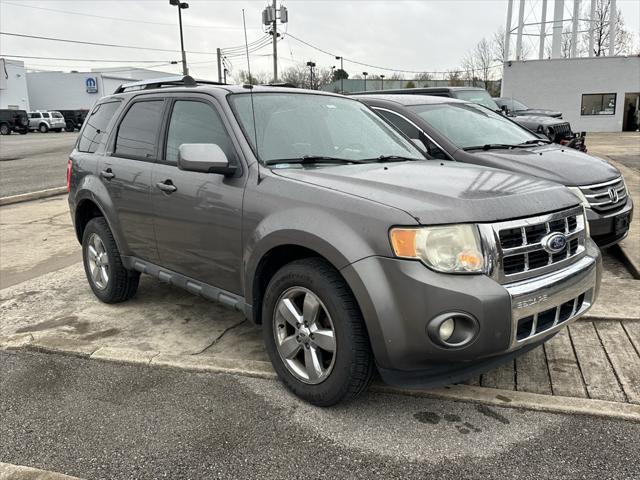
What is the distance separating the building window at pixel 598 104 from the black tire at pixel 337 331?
34.5m

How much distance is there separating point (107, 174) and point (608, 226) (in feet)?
14.7

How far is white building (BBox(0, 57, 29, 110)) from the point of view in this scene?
183ft

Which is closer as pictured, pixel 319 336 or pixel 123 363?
pixel 319 336

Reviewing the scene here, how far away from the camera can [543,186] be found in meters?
3.16

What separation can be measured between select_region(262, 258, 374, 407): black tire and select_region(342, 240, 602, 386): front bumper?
10 cm

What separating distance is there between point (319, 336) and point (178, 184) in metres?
1.57

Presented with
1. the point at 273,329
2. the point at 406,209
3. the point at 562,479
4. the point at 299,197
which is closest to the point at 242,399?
the point at 273,329

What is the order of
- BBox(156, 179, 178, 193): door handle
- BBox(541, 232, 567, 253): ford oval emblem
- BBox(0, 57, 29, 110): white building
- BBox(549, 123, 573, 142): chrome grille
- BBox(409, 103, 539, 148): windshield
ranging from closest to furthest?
BBox(541, 232, 567, 253): ford oval emblem, BBox(156, 179, 178, 193): door handle, BBox(409, 103, 539, 148): windshield, BBox(549, 123, 573, 142): chrome grille, BBox(0, 57, 29, 110): white building

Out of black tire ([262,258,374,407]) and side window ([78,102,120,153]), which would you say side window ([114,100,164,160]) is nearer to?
side window ([78,102,120,153])

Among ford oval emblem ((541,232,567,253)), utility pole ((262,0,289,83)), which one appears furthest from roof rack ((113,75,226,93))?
utility pole ((262,0,289,83))

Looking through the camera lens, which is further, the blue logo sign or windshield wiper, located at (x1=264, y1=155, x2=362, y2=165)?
the blue logo sign

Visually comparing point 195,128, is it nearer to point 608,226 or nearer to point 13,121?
point 608,226

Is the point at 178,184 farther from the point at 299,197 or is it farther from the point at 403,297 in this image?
the point at 403,297

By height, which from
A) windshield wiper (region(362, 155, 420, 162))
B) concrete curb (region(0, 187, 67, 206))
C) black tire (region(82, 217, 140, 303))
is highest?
windshield wiper (region(362, 155, 420, 162))
